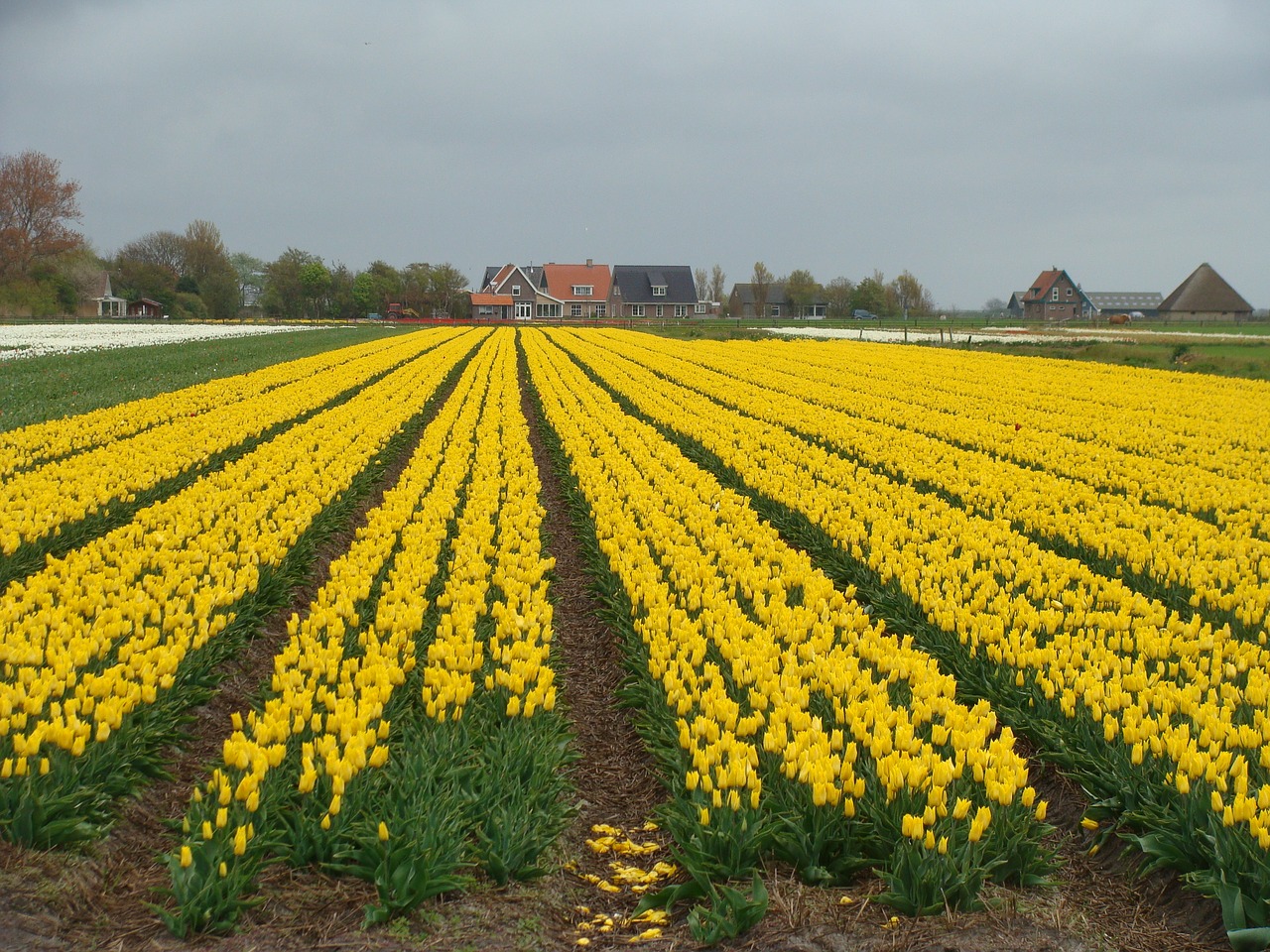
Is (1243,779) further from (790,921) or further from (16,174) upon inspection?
(16,174)

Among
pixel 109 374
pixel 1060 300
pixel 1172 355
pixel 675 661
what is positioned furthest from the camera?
pixel 1060 300

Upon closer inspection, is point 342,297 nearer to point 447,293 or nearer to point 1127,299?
point 447,293

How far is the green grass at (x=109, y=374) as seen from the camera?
54.5 ft

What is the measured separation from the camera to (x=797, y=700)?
16.5 ft

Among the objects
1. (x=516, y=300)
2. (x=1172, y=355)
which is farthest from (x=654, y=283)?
(x=1172, y=355)

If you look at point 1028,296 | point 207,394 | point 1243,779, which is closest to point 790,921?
point 1243,779

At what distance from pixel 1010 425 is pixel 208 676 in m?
14.4

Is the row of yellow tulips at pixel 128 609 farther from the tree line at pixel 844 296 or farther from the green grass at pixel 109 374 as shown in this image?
the tree line at pixel 844 296

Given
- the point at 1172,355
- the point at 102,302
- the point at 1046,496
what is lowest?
the point at 1046,496

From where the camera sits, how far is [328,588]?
22.2 feet

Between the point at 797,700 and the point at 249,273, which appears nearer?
the point at 797,700

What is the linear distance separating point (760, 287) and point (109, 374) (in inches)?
4384

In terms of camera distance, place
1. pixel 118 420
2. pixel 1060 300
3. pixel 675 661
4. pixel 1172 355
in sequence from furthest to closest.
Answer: pixel 1060 300, pixel 1172 355, pixel 118 420, pixel 675 661

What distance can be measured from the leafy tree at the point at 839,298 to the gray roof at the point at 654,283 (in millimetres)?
29051
